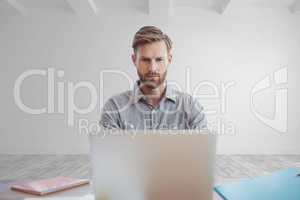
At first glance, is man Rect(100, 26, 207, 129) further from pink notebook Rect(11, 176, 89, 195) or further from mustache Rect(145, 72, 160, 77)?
pink notebook Rect(11, 176, 89, 195)

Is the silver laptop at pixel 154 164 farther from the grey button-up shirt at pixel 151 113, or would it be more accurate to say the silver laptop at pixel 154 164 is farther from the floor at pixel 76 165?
the floor at pixel 76 165

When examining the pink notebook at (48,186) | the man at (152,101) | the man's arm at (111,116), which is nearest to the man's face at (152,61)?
the man at (152,101)

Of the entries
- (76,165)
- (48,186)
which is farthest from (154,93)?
(76,165)

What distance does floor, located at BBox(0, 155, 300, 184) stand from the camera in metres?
4.70

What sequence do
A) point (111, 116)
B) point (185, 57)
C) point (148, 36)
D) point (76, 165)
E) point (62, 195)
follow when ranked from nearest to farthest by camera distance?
point (62, 195) → point (148, 36) → point (111, 116) → point (76, 165) → point (185, 57)

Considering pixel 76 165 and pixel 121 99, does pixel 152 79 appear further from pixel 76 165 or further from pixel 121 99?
pixel 76 165

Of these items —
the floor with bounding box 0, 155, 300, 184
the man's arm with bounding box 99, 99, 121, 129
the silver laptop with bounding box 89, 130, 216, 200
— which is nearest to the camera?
the silver laptop with bounding box 89, 130, 216, 200

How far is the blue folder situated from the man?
48cm

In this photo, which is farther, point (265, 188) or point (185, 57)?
point (185, 57)

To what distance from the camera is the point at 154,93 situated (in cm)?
181

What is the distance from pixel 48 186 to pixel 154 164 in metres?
0.72

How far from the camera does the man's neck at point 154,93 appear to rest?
179 cm

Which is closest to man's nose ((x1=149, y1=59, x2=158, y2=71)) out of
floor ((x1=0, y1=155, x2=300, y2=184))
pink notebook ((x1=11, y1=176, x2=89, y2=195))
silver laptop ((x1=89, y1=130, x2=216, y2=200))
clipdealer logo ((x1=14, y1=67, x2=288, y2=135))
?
pink notebook ((x1=11, y1=176, x2=89, y2=195))

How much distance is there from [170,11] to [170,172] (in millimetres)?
6024
